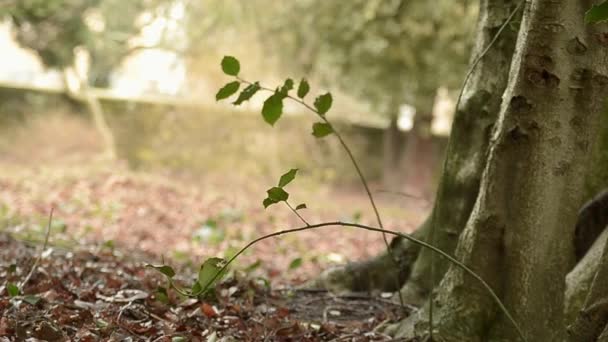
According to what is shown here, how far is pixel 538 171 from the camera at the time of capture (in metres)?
2.93

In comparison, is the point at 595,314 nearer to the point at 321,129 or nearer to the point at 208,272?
the point at 321,129

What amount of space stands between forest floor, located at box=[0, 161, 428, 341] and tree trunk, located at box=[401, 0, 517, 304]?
0.59 meters

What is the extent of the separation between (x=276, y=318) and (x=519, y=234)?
1.21 metres

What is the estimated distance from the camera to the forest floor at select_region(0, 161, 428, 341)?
334cm

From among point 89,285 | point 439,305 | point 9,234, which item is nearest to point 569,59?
point 439,305

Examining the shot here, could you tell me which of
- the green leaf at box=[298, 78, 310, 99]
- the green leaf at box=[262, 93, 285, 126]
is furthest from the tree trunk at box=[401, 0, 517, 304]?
the green leaf at box=[262, 93, 285, 126]

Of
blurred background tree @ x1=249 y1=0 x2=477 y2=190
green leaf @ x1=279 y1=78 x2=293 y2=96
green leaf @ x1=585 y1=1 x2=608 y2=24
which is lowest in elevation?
green leaf @ x1=279 y1=78 x2=293 y2=96

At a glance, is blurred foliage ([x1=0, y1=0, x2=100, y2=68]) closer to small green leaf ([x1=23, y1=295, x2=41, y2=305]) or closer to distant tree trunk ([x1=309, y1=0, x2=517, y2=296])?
distant tree trunk ([x1=309, y1=0, x2=517, y2=296])

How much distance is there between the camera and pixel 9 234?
6332 millimetres

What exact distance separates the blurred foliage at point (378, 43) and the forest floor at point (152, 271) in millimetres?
3739

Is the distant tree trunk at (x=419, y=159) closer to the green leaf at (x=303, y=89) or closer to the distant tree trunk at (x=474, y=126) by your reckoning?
the distant tree trunk at (x=474, y=126)

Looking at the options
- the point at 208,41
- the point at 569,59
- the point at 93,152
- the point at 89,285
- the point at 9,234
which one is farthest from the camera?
the point at 93,152

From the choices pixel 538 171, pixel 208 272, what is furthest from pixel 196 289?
pixel 538 171

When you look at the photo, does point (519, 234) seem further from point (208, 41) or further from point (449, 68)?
point (208, 41)
